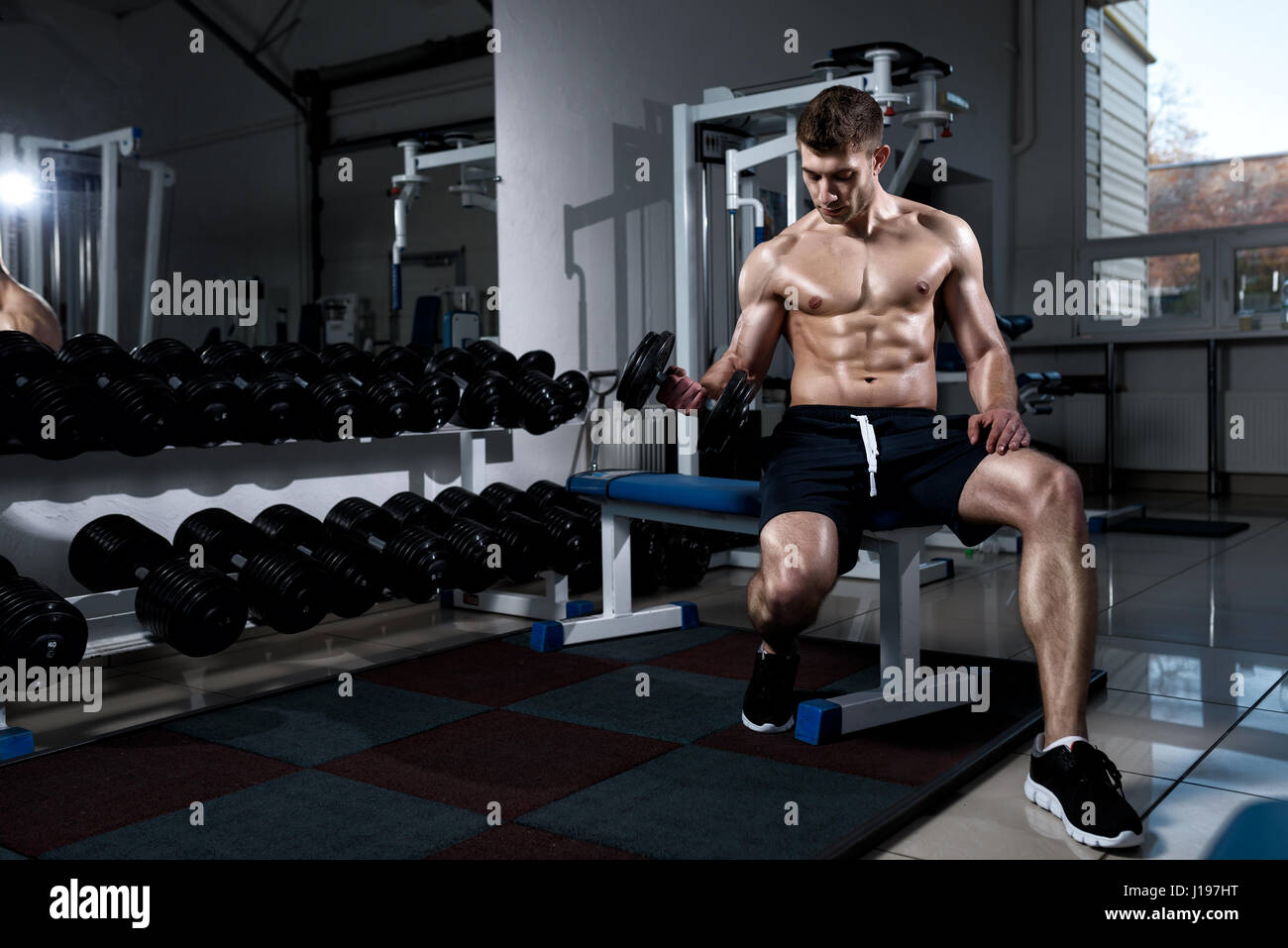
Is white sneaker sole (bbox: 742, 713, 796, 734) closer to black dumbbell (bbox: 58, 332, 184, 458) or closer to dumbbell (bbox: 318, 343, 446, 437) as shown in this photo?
dumbbell (bbox: 318, 343, 446, 437)

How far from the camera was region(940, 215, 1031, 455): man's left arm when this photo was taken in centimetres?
216

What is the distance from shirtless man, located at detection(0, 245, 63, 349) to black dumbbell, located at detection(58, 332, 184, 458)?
0.79 feet

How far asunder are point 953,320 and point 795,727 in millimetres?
910

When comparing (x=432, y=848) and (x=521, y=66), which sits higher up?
(x=521, y=66)

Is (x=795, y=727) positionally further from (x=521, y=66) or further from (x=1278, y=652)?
(x=521, y=66)

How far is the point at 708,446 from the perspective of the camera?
210 centimetres

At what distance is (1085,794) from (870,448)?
0.75 metres

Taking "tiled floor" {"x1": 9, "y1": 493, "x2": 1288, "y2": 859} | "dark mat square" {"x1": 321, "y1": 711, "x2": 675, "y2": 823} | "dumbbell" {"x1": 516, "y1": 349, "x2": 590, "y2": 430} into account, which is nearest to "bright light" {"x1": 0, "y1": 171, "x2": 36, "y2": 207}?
"tiled floor" {"x1": 9, "y1": 493, "x2": 1288, "y2": 859}

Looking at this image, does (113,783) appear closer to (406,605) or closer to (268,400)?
(268,400)

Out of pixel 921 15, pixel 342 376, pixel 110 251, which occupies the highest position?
pixel 921 15

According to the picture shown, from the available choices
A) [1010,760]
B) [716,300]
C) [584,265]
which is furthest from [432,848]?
[716,300]

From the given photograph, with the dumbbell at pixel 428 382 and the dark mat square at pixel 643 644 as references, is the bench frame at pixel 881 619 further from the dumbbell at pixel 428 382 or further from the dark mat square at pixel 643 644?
the dumbbell at pixel 428 382

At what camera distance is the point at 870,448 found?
6.95 feet
